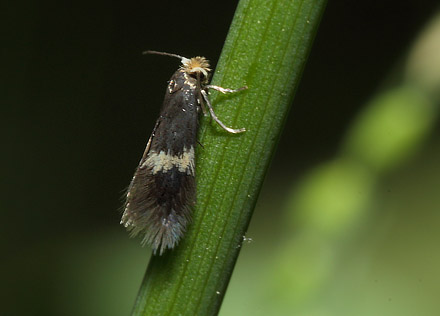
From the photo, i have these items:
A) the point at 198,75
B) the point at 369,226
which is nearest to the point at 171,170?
the point at 198,75

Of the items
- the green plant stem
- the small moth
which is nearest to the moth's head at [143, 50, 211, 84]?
the small moth

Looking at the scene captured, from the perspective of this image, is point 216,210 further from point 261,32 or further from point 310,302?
point 310,302

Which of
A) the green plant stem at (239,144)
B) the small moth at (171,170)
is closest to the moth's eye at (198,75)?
the small moth at (171,170)

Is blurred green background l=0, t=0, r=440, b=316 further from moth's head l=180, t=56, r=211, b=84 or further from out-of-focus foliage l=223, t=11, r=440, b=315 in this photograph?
moth's head l=180, t=56, r=211, b=84

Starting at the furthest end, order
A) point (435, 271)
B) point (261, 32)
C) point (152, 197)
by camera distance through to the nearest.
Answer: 1. point (435, 271)
2. point (152, 197)
3. point (261, 32)

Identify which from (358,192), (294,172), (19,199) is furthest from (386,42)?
(19,199)

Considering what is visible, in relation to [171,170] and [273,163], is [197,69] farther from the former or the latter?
[273,163]

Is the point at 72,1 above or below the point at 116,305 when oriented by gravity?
above

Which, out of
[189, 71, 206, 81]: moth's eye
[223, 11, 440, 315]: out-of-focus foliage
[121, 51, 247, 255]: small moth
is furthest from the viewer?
[223, 11, 440, 315]: out-of-focus foliage

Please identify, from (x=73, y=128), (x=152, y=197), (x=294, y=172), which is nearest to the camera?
(x=152, y=197)
